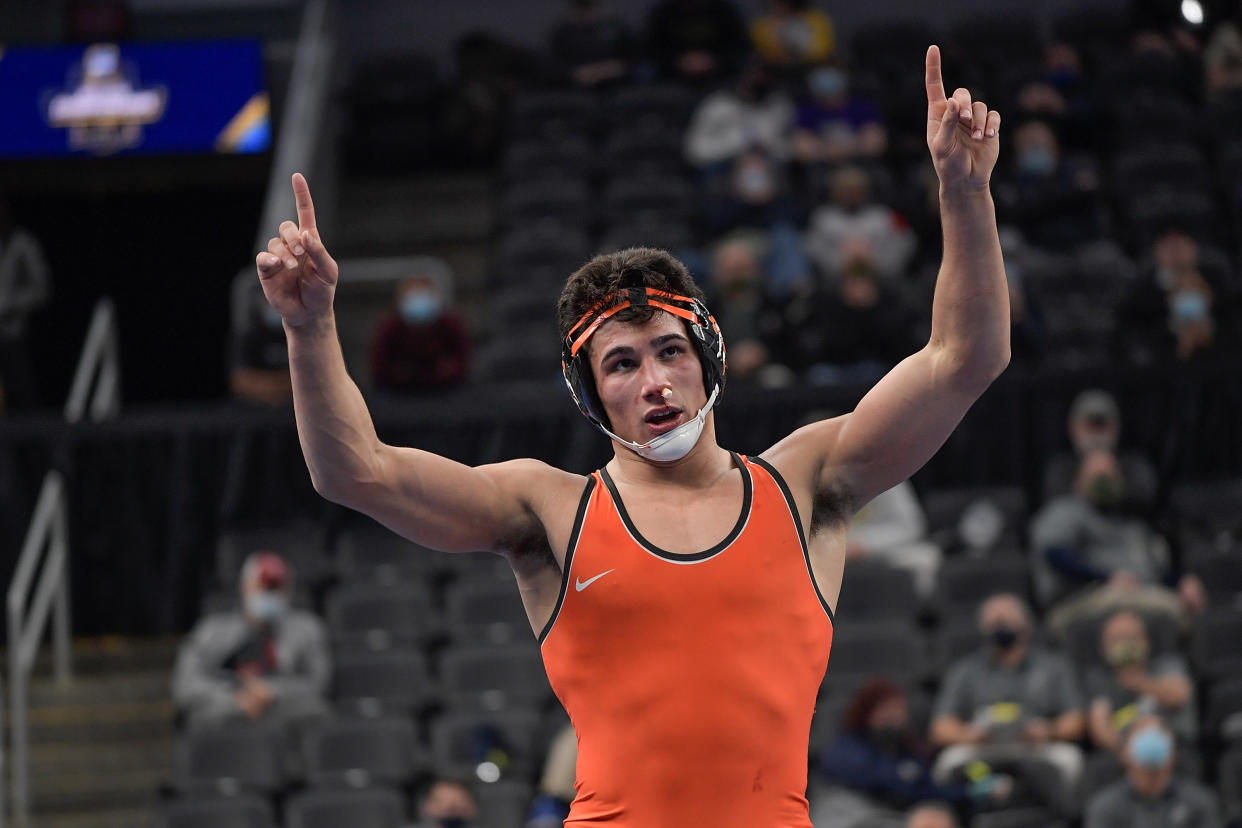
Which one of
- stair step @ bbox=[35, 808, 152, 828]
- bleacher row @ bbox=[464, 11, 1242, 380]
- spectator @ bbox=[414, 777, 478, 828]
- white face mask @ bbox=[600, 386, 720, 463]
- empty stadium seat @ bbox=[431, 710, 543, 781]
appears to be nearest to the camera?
white face mask @ bbox=[600, 386, 720, 463]

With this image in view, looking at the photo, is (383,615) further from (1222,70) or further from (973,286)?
(1222,70)

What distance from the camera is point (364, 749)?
9.66 meters

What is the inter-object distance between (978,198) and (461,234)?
1241 cm

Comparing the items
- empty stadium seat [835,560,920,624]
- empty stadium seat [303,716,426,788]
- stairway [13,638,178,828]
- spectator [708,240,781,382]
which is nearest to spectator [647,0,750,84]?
spectator [708,240,781,382]

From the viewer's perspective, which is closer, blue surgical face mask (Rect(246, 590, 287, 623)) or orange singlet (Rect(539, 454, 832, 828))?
orange singlet (Rect(539, 454, 832, 828))

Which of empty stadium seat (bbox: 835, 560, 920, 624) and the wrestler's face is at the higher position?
empty stadium seat (bbox: 835, 560, 920, 624)

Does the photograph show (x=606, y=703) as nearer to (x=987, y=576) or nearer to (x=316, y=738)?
(x=316, y=738)

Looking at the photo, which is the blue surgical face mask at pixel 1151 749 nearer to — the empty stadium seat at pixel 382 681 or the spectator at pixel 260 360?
the empty stadium seat at pixel 382 681

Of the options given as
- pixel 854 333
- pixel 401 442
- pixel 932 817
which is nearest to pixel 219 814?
pixel 401 442

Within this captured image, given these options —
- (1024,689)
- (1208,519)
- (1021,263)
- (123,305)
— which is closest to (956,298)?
(1024,689)

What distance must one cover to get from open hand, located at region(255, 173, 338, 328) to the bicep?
32cm

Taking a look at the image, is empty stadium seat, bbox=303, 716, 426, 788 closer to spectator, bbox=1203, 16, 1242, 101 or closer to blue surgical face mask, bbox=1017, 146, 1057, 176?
blue surgical face mask, bbox=1017, 146, 1057, 176

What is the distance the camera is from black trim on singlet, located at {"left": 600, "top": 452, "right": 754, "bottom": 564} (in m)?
3.44

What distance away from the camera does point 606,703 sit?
343 cm
